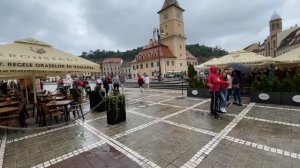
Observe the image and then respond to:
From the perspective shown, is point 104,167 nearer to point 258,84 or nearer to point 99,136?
point 99,136

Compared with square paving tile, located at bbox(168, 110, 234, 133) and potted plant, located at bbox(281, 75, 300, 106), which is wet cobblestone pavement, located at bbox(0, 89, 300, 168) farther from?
potted plant, located at bbox(281, 75, 300, 106)

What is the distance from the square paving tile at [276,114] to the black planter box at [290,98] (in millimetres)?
931

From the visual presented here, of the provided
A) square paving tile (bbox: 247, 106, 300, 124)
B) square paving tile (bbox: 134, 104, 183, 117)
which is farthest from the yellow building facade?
square paving tile (bbox: 247, 106, 300, 124)

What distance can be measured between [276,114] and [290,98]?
6.82 ft

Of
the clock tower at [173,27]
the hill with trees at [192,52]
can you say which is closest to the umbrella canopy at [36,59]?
the clock tower at [173,27]

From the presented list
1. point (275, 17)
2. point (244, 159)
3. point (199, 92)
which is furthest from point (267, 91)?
point (275, 17)

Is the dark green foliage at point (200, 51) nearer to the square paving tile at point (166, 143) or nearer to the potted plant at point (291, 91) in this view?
the potted plant at point (291, 91)

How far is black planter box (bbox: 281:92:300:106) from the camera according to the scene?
25.4 ft

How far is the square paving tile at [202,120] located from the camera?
557 centimetres

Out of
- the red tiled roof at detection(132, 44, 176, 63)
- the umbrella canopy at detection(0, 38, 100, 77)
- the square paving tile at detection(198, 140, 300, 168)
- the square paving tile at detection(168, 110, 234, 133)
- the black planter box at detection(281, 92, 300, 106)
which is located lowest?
the square paving tile at detection(198, 140, 300, 168)

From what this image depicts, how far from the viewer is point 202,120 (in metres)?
6.31

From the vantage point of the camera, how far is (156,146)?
14.3 ft

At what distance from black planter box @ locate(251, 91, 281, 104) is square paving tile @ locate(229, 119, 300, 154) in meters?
3.47

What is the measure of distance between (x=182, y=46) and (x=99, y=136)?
154 ft
